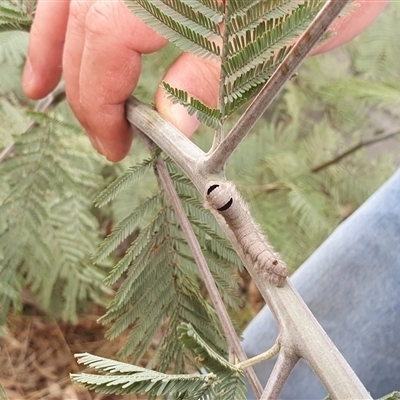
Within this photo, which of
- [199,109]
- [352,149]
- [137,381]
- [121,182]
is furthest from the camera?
[352,149]

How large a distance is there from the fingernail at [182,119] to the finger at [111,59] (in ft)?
0.19

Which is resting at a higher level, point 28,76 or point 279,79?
point 279,79

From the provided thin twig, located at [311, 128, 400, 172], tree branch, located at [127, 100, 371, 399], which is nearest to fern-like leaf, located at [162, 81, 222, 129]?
tree branch, located at [127, 100, 371, 399]

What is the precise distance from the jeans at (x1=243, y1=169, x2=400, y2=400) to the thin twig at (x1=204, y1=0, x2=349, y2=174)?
0.42 meters

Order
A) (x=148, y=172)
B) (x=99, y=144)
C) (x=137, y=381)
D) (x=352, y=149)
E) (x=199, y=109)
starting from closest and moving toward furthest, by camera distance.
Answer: (x=137, y=381)
(x=199, y=109)
(x=99, y=144)
(x=148, y=172)
(x=352, y=149)

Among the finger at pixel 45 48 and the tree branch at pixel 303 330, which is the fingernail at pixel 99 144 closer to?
the finger at pixel 45 48

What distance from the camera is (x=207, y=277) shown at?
49 centimetres

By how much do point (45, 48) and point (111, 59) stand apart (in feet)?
0.56

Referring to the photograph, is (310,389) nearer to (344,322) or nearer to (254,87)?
(344,322)

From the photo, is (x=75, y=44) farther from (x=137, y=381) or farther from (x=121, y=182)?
(x=137, y=381)

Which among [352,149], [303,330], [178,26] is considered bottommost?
[352,149]

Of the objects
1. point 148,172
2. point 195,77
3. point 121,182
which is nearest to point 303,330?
point 121,182

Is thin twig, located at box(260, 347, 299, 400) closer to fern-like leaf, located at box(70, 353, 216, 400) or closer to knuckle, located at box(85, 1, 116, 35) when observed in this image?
fern-like leaf, located at box(70, 353, 216, 400)

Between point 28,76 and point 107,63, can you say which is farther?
point 28,76
